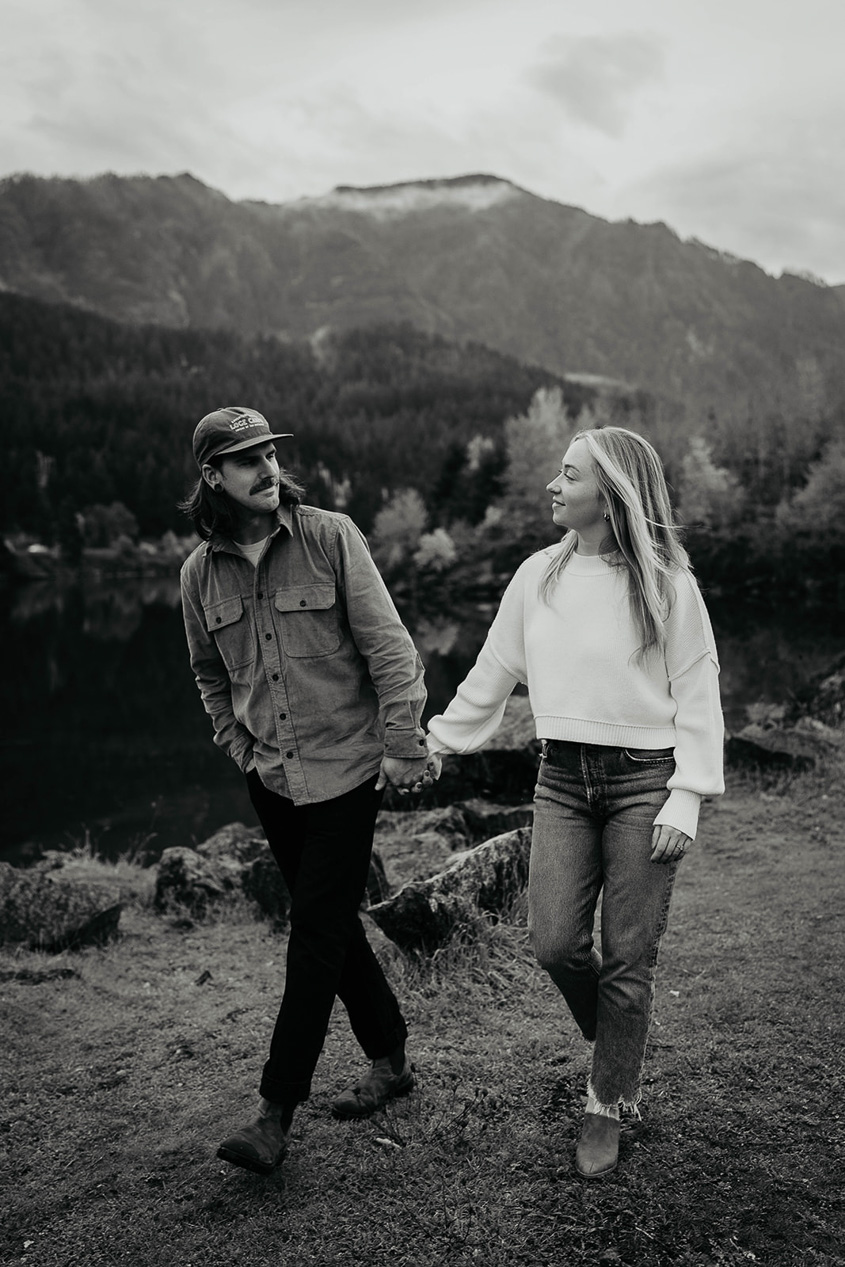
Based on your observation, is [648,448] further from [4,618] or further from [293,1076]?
[4,618]

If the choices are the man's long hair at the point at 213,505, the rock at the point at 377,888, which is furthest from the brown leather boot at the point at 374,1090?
the rock at the point at 377,888

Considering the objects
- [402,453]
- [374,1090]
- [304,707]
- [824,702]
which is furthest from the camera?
[402,453]

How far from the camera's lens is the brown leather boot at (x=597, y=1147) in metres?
3.40

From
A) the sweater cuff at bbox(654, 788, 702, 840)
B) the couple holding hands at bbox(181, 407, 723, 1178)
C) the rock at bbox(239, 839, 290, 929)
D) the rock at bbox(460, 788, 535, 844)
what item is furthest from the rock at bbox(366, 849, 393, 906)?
the sweater cuff at bbox(654, 788, 702, 840)

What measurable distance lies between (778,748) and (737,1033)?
5.65 metres

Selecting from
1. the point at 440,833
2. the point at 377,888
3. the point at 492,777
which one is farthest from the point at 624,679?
the point at 492,777

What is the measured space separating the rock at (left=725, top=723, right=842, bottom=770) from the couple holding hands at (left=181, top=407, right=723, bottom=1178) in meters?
6.43

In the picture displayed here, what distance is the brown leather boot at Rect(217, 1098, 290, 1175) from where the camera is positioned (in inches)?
134

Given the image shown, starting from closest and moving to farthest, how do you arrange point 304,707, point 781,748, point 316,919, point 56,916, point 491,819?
point 316,919
point 304,707
point 56,916
point 491,819
point 781,748

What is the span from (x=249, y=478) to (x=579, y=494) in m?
1.19

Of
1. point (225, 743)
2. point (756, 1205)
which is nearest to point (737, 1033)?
point (756, 1205)

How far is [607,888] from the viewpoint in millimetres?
3375

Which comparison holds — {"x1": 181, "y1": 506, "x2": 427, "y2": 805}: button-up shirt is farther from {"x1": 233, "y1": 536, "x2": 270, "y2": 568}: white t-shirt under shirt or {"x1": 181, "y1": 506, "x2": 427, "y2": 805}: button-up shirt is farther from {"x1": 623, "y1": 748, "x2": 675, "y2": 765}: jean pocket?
{"x1": 623, "y1": 748, "x2": 675, "y2": 765}: jean pocket

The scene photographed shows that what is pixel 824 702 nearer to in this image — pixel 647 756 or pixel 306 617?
pixel 647 756
